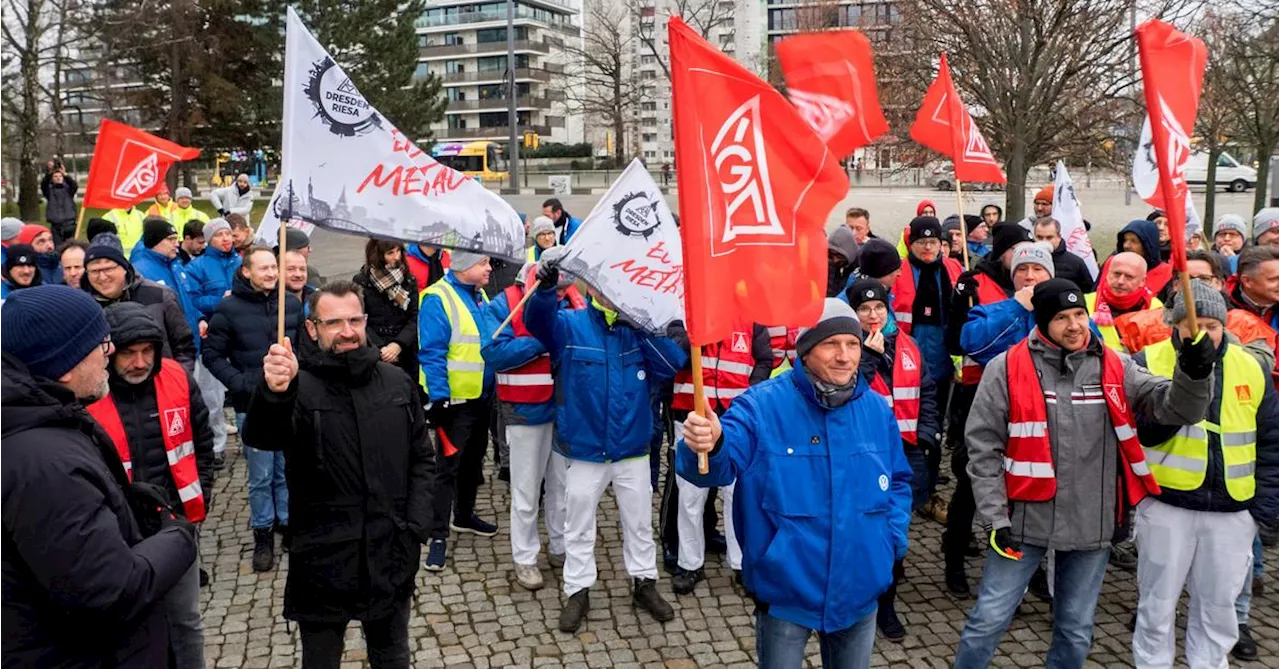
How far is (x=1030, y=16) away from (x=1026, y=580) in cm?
1154

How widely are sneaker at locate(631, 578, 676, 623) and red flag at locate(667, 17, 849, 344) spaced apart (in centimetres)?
262

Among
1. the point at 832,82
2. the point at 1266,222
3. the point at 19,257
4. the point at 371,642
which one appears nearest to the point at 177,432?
the point at 371,642

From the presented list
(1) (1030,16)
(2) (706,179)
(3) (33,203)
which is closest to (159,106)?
(3) (33,203)

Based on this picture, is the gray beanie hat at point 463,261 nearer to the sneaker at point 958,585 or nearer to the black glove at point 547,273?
the black glove at point 547,273

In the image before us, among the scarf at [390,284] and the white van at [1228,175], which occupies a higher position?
the white van at [1228,175]

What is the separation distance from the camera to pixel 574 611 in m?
5.29

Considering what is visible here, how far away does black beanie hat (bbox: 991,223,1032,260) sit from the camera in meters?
6.87

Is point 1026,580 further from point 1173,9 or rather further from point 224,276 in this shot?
point 1173,9

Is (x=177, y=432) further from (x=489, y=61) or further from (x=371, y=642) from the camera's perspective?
(x=489, y=61)

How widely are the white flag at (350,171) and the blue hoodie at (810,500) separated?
5.65 feet

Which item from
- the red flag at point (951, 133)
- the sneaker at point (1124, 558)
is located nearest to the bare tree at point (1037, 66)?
the red flag at point (951, 133)

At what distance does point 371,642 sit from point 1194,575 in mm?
3541

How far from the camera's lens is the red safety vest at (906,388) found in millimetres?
5371

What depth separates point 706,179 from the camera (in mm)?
3201
